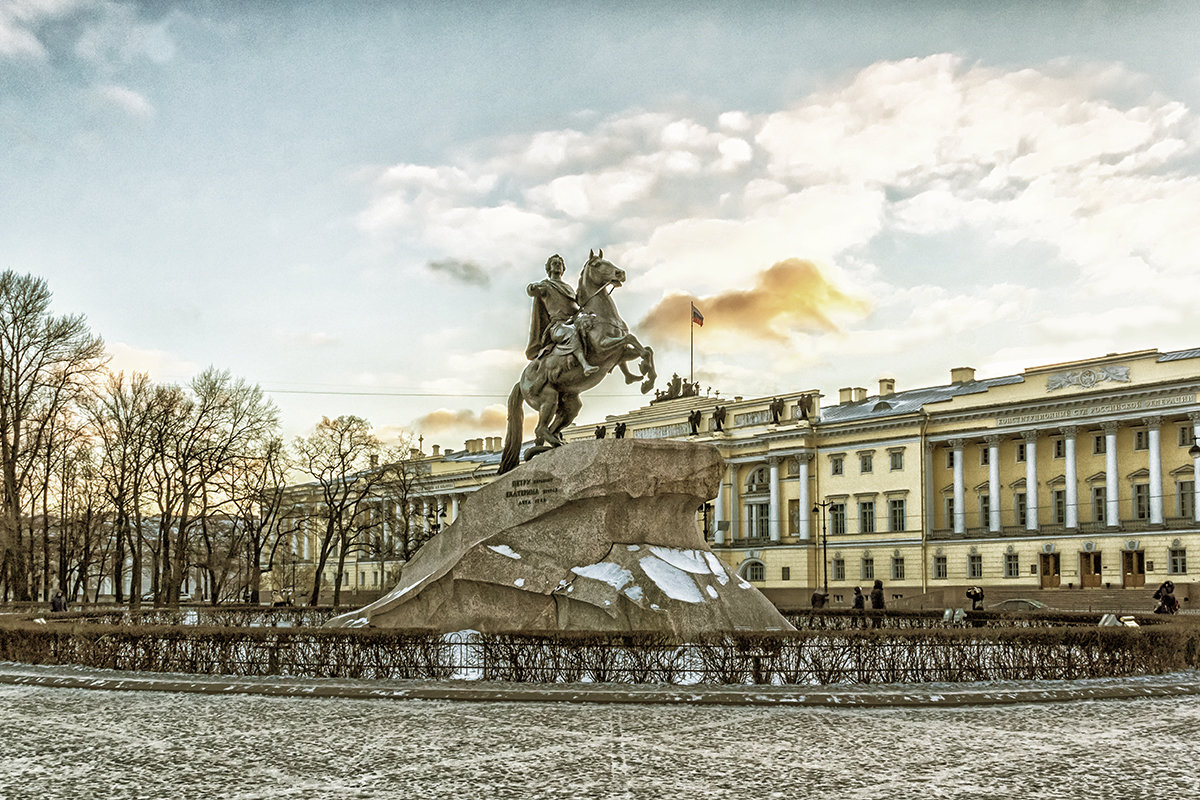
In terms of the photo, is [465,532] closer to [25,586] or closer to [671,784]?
[671,784]

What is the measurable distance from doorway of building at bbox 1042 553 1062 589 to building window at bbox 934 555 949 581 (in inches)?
280

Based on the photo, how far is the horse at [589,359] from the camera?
2053cm

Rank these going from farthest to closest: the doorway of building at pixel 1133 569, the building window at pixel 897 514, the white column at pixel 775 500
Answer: the white column at pixel 775 500 < the building window at pixel 897 514 < the doorway of building at pixel 1133 569

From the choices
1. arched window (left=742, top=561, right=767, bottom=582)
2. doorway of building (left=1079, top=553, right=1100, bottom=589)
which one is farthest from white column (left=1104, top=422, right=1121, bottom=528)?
arched window (left=742, top=561, right=767, bottom=582)

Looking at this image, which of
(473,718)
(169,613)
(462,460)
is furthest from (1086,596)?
(462,460)

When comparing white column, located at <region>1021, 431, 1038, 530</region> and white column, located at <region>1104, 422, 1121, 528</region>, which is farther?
white column, located at <region>1021, 431, 1038, 530</region>

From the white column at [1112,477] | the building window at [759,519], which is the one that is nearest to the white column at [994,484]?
the white column at [1112,477]

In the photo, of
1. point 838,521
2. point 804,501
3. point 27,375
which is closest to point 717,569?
point 27,375

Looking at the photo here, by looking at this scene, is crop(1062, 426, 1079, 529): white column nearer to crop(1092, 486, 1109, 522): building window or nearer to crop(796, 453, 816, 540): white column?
crop(1092, 486, 1109, 522): building window

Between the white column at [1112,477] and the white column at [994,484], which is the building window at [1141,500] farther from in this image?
the white column at [994,484]

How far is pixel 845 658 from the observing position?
15.0 m

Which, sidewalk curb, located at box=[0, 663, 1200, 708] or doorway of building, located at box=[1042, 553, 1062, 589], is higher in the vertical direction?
sidewalk curb, located at box=[0, 663, 1200, 708]

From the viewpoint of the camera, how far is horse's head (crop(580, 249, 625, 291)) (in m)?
20.5

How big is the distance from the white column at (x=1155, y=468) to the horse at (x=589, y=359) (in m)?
55.6
